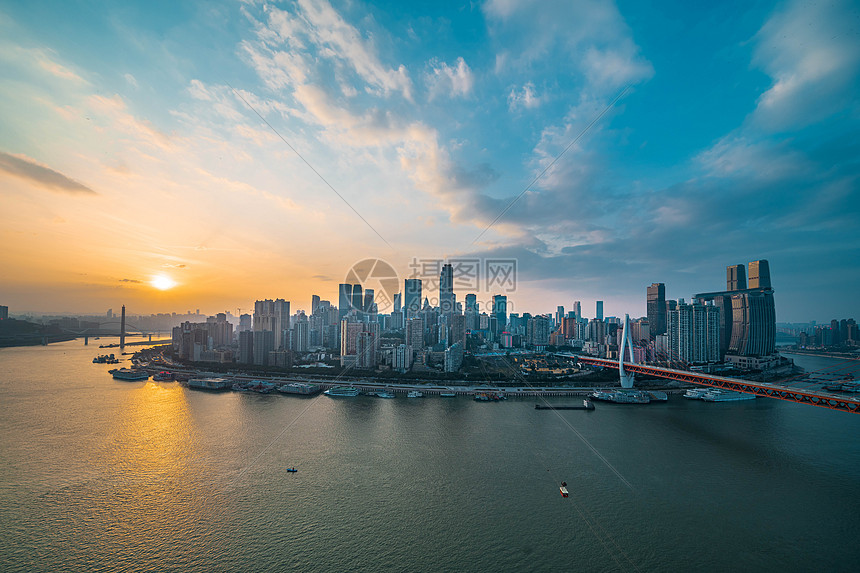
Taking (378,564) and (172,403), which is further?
(172,403)

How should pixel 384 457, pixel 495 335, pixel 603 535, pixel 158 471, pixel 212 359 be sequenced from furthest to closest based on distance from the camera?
pixel 495 335 → pixel 212 359 → pixel 384 457 → pixel 158 471 → pixel 603 535

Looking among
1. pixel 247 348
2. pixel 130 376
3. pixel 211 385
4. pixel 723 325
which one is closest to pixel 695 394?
pixel 723 325

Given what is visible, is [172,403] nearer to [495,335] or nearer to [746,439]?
[746,439]

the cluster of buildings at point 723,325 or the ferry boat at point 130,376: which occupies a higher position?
the cluster of buildings at point 723,325

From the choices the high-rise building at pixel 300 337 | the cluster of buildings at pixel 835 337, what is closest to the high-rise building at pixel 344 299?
the high-rise building at pixel 300 337

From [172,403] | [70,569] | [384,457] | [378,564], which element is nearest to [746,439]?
[384,457]

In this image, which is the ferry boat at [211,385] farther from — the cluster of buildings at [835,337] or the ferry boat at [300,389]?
the cluster of buildings at [835,337]
